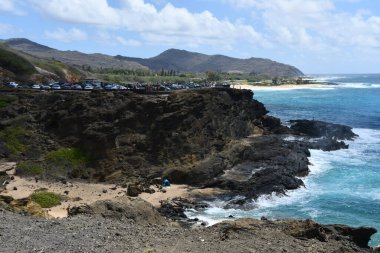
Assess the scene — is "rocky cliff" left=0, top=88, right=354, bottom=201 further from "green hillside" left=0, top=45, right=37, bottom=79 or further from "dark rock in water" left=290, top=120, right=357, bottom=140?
"green hillside" left=0, top=45, right=37, bottom=79

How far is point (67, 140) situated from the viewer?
172ft

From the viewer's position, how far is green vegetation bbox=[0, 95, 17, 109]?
2244 inches

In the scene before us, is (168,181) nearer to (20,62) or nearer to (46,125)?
(46,125)

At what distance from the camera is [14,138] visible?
169 feet

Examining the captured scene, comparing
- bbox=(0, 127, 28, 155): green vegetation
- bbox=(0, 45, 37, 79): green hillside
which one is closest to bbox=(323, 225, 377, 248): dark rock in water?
bbox=(0, 127, 28, 155): green vegetation

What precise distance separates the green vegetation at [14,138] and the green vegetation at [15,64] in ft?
162

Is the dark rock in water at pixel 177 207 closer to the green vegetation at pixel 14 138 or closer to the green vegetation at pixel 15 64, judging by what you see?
the green vegetation at pixel 14 138

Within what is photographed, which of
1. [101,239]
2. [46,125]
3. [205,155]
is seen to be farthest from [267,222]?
[46,125]

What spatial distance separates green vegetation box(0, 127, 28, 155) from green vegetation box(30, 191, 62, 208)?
13399 mm

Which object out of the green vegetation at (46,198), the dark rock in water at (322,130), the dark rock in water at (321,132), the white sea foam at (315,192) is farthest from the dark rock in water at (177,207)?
the dark rock in water at (322,130)

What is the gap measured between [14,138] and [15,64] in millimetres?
54527

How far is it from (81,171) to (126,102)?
11.0m

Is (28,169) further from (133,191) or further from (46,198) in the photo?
(133,191)

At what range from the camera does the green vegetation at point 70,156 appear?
48812mm
